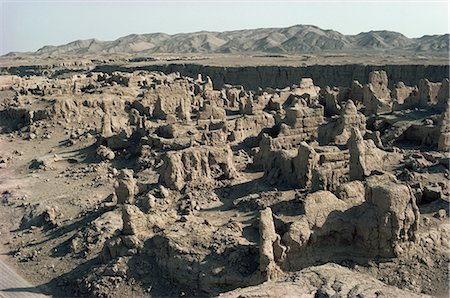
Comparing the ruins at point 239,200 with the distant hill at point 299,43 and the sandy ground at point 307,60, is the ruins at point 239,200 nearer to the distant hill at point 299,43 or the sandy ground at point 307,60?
the sandy ground at point 307,60

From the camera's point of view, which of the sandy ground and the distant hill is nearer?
the sandy ground

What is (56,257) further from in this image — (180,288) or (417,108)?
(417,108)

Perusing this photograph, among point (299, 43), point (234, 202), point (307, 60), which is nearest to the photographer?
point (234, 202)

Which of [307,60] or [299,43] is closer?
[307,60]

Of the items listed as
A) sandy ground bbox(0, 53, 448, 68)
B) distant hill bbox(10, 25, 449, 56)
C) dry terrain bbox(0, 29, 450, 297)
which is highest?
distant hill bbox(10, 25, 449, 56)

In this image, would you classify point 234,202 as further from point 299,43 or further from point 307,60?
point 299,43

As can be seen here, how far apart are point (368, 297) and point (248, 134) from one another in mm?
15668

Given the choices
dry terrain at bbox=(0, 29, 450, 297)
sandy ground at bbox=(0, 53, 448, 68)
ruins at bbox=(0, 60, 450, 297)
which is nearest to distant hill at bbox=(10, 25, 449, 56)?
sandy ground at bbox=(0, 53, 448, 68)

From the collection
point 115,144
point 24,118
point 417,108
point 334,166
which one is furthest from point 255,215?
point 24,118

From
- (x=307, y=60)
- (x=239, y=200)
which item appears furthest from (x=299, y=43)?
(x=239, y=200)

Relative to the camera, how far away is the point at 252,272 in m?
11.9

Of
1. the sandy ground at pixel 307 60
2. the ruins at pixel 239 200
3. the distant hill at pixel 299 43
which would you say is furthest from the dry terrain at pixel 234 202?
the distant hill at pixel 299 43

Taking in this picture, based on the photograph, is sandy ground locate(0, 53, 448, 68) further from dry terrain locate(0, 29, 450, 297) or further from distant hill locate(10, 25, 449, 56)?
dry terrain locate(0, 29, 450, 297)

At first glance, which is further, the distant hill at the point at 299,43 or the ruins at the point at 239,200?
the distant hill at the point at 299,43
